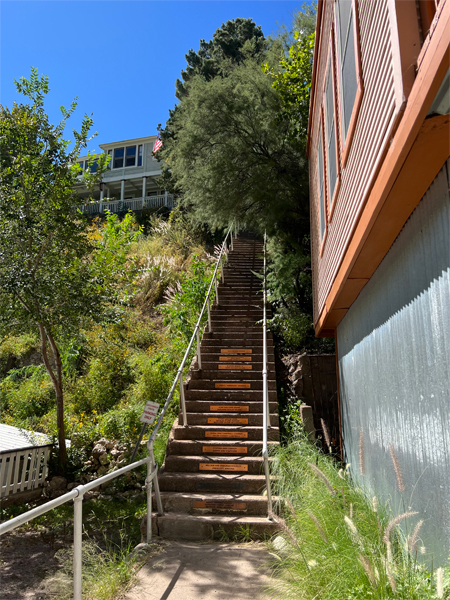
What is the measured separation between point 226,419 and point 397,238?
4915 mm

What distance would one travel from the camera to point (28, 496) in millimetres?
7742

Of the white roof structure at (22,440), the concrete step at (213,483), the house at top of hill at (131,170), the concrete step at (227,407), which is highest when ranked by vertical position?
the house at top of hill at (131,170)

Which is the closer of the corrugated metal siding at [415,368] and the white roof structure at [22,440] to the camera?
the corrugated metal siding at [415,368]

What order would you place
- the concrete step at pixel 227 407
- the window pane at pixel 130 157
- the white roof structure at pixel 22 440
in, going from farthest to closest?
the window pane at pixel 130 157
the white roof structure at pixel 22 440
the concrete step at pixel 227 407

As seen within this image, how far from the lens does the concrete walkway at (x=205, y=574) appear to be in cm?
398

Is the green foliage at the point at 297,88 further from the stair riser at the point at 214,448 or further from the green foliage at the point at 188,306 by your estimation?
the stair riser at the point at 214,448

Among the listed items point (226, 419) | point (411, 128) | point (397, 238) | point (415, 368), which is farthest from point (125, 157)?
point (411, 128)

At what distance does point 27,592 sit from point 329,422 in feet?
18.2

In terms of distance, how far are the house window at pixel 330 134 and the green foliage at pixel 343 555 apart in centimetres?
369

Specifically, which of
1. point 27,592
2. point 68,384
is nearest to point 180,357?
point 68,384

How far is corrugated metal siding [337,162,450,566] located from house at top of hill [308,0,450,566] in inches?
0.5

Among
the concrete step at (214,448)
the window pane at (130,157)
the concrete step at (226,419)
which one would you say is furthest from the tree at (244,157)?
the window pane at (130,157)

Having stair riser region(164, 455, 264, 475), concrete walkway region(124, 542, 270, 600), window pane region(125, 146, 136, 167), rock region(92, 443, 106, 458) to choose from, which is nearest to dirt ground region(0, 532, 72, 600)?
concrete walkway region(124, 542, 270, 600)

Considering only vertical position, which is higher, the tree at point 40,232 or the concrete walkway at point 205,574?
the tree at point 40,232
